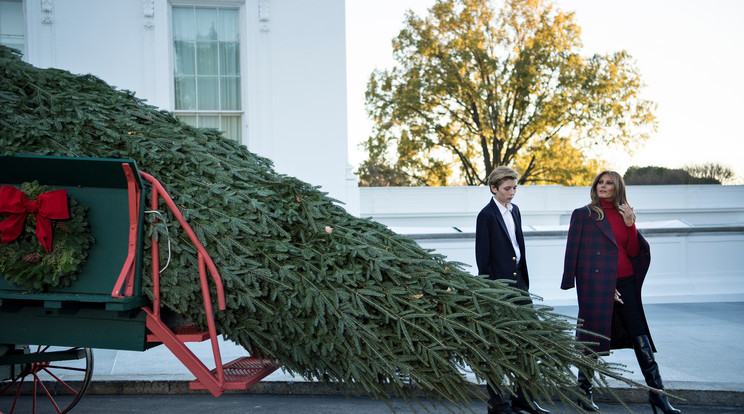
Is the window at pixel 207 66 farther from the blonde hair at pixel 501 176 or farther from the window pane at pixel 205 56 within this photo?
the blonde hair at pixel 501 176

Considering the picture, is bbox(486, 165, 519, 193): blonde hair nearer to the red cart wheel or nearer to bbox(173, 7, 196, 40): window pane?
the red cart wheel

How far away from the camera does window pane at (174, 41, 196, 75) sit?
8.64 meters

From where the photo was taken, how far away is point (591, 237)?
4.87m

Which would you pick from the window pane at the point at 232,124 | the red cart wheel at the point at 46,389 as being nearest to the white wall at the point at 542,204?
the window pane at the point at 232,124

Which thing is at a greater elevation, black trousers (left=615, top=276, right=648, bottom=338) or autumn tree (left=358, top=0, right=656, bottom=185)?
autumn tree (left=358, top=0, right=656, bottom=185)

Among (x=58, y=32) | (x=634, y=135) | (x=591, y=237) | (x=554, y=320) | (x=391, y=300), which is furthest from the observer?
(x=634, y=135)

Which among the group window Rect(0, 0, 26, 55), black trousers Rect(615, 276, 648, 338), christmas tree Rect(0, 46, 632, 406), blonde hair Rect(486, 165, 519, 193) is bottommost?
black trousers Rect(615, 276, 648, 338)

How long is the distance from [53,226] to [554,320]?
8.63 feet

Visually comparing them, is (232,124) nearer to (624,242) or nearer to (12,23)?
(12,23)

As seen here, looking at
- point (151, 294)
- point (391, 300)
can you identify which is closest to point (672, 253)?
point (391, 300)

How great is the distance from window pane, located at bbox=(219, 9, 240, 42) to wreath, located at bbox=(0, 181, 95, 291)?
19.6 feet

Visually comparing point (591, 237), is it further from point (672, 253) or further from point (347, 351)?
point (672, 253)

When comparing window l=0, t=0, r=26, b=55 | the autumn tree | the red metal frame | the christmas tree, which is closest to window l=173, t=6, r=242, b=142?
window l=0, t=0, r=26, b=55

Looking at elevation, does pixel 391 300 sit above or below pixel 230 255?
below
